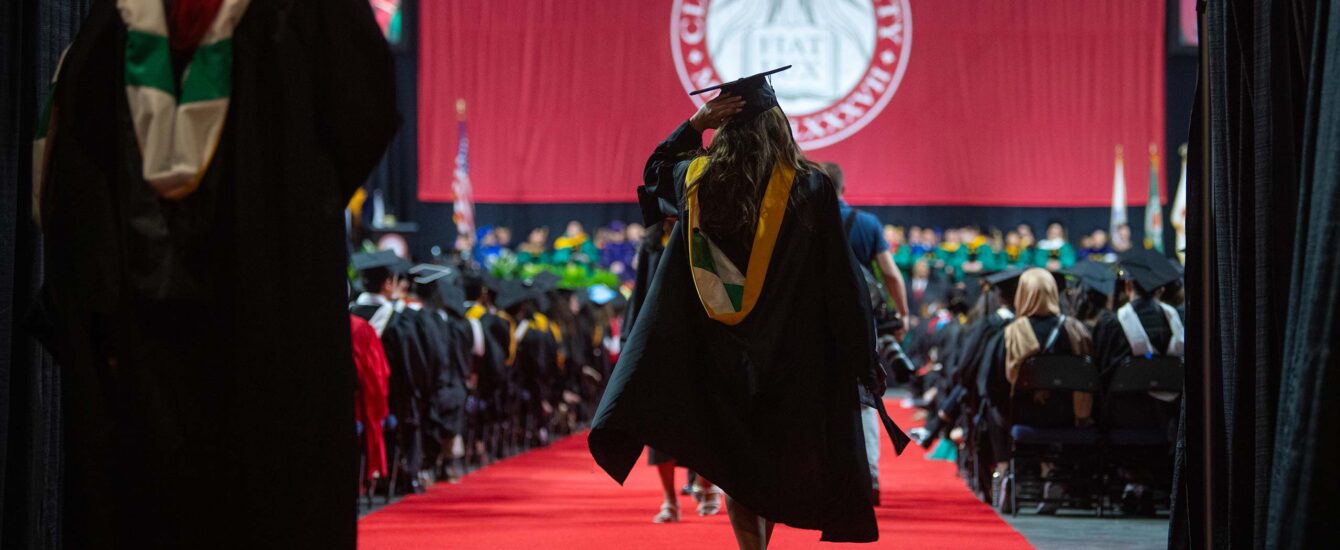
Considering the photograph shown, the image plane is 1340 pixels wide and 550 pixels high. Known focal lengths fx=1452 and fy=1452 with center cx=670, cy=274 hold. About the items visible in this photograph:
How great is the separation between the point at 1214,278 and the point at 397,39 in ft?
64.6

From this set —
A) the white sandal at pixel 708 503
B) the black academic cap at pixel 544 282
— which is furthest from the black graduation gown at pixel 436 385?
the black academic cap at pixel 544 282

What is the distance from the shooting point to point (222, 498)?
2889 millimetres

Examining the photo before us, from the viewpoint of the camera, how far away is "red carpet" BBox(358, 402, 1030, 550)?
564 cm

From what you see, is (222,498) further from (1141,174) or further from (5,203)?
(1141,174)

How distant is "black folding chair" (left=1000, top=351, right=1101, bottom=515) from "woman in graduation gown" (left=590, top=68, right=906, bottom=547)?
2.96 meters

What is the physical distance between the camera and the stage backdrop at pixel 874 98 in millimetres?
20906

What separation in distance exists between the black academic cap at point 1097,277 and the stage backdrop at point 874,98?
12.4m

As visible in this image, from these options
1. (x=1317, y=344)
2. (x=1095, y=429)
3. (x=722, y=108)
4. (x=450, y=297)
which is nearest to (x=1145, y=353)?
(x=1095, y=429)

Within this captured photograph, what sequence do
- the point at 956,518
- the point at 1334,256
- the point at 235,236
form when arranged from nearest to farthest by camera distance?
1. the point at 1334,256
2. the point at 235,236
3. the point at 956,518

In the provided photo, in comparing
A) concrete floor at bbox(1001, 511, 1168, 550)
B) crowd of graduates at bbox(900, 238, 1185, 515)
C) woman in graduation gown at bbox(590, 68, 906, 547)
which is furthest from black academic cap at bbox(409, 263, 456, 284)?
woman in graduation gown at bbox(590, 68, 906, 547)

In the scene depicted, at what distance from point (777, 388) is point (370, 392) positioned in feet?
11.1

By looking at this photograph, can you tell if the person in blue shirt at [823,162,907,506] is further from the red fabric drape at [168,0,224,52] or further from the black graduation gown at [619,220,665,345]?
the red fabric drape at [168,0,224,52]

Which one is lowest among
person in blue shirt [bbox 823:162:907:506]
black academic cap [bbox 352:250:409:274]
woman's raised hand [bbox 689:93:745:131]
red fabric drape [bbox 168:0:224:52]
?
black academic cap [bbox 352:250:409:274]

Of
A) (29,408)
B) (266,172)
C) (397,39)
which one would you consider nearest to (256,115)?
(266,172)
